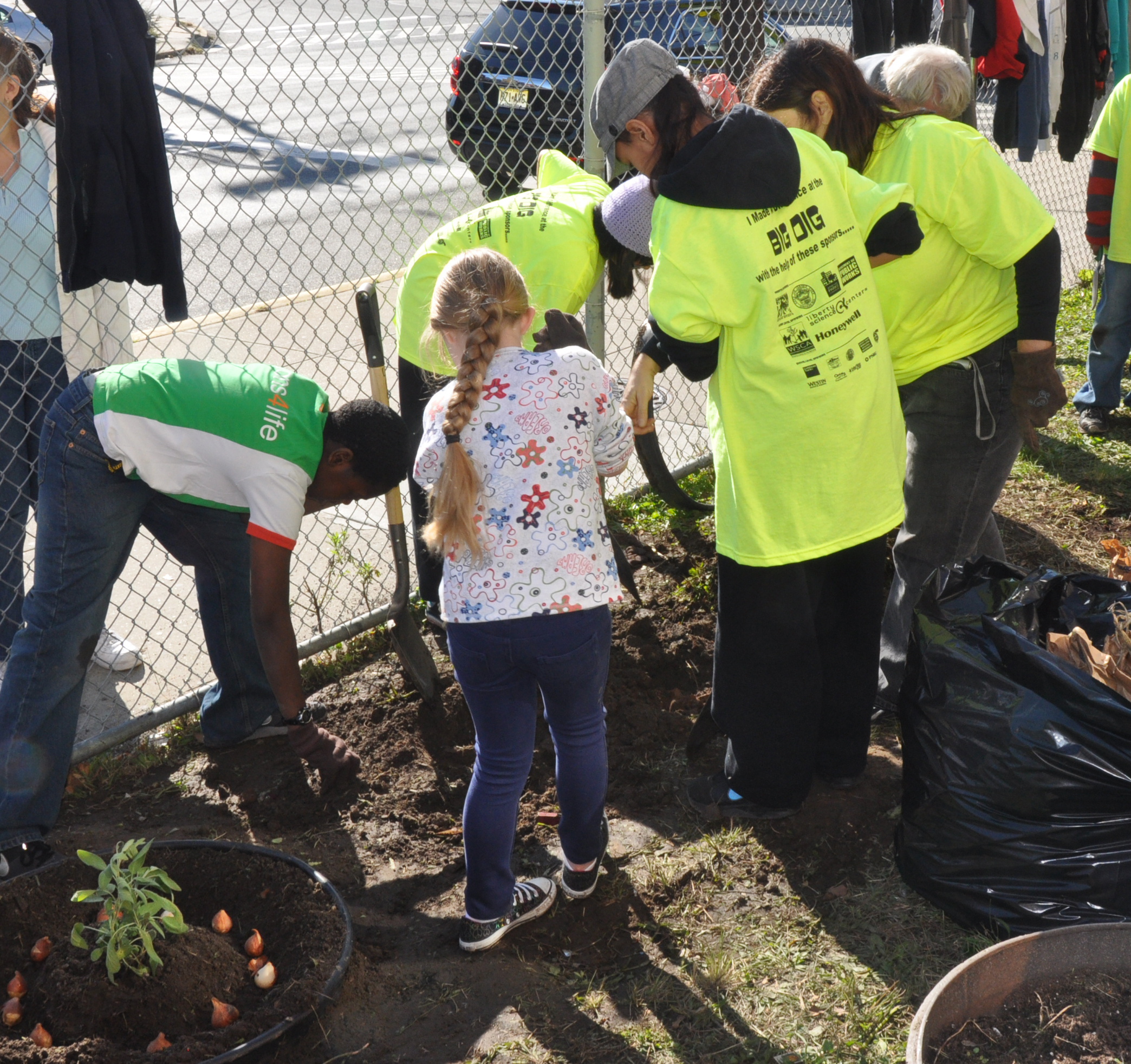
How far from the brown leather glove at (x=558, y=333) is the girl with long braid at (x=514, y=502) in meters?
0.50

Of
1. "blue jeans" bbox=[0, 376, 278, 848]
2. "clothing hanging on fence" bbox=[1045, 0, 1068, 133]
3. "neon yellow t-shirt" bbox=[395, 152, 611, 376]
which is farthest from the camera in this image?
"clothing hanging on fence" bbox=[1045, 0, 1068, 133]

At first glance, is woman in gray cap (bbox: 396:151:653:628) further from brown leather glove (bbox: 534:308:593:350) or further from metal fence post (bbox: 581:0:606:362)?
metal fence post (bbox: 581:0:606:362)

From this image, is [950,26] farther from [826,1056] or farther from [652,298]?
[826,1056]

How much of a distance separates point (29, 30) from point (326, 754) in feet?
7.12

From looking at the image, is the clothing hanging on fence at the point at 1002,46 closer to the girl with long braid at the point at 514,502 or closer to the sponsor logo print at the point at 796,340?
the sponsor logo print at the point at 796,340

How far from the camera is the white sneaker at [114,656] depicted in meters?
3.55

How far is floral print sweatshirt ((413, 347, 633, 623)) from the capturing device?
206 cm

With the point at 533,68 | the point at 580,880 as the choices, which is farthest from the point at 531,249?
the point at 533,68

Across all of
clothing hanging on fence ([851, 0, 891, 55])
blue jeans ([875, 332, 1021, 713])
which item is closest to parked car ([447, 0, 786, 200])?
clothing hanging on fence ([851, 0, 891, 55])

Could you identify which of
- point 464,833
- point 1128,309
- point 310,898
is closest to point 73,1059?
point 310,898

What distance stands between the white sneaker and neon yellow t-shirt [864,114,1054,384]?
259 centimetres

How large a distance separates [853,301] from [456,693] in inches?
66.9

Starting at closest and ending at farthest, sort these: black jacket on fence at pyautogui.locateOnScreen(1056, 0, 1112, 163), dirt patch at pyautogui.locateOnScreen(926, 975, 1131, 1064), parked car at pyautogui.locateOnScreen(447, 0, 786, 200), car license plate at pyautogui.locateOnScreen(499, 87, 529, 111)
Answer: dirt patch at pyautogui.locateOnScreen(926, 975, 1131, 1064), parked car at pyautogui.locateOnScreen(447, 0, 786, 200), car license plate at pyautogui.locateOnScreen(499, 87, 529, 111), black jacket on fence at pyautogui.locateOnScreen(1056, 0, 1112, 163)

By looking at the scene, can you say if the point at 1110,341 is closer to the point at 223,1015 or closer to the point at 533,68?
the point at 533,68
